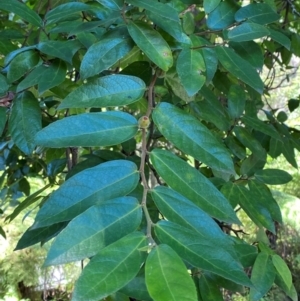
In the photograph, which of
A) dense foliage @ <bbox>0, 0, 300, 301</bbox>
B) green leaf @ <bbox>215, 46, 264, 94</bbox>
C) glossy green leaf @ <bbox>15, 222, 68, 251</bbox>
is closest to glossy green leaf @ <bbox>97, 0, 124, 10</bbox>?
dense foliage @ <bbox>0, 0, 300, 301</bbox>

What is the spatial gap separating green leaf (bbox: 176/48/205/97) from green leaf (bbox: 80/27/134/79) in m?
0.06

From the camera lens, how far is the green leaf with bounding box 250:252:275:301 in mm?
448

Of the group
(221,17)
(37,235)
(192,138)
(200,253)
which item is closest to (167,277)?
(200,253)

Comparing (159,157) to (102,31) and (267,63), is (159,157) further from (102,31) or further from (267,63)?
(267,63)

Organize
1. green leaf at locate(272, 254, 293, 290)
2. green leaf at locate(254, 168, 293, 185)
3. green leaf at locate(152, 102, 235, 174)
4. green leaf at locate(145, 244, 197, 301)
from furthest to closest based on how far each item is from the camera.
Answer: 1. green leaf at locate(254, 168, 293, 185)
2. green leaf at locate(272, 254, 293, 290)
3. green leaf at locate(152, 102, 235, 174)
4. green leaf at locate(145, 244, 197, 301)

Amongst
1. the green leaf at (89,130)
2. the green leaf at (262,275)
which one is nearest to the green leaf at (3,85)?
the green leaf at (89,130)

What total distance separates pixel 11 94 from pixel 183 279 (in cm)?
29

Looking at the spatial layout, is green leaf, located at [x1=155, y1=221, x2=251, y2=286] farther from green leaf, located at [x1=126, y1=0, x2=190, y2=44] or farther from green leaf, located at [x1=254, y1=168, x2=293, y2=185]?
green leaf, located at [x1=254, y1=168, x2=293, y2=185]

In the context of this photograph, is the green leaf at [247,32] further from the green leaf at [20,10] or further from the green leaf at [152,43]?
the green leaf at [20,10]

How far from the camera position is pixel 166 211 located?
1.11 feet

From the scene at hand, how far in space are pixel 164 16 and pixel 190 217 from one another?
0.59ft

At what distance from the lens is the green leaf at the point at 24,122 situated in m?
0.43

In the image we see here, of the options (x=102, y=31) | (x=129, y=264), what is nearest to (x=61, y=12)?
(x=102, y=31)

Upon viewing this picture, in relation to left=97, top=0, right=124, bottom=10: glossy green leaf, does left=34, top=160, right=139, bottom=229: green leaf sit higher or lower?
lower
